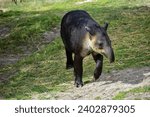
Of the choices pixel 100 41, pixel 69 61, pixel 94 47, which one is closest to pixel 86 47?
pixel 94 47

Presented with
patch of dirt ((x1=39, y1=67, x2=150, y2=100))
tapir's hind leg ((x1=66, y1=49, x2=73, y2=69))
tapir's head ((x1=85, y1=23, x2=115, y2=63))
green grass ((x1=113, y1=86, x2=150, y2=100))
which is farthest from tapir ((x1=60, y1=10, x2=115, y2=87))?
tapir's hind leg ((x1=66, y1=49, x2=73, y2=69))

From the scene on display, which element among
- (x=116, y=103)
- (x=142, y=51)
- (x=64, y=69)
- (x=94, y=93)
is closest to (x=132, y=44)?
(x=142, y=51)

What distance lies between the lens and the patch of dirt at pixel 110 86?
426 inches

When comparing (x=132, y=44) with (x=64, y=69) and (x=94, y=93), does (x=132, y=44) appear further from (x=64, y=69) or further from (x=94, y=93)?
(x=94, y=93)

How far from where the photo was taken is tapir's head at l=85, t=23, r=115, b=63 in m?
10.9

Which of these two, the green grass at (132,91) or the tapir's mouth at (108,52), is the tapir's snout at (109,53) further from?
the green grass at (132,91)

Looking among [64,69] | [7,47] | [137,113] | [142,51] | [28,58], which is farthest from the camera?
[7,47]

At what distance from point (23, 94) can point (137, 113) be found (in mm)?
4891

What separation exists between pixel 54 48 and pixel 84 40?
6202 millimetres

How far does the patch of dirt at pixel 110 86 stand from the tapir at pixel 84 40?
0.32 meters

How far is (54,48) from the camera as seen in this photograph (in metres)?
17.8

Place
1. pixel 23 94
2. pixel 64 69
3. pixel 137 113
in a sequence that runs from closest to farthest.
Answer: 1. pixel 137 113
2. pixel 23 94
3. pixel 64 69

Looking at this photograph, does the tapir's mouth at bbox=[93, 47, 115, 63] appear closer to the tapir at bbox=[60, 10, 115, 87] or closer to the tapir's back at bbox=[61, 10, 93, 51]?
the tapir at bbox=[60, 10, 115, 87]

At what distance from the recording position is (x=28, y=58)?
658 inches
